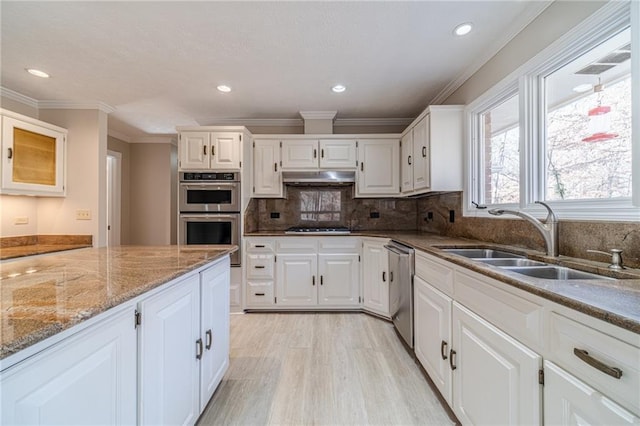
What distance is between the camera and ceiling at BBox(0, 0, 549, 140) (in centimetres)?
174

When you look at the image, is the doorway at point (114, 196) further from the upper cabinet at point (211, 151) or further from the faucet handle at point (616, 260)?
the faucet handle at point (616, 260)

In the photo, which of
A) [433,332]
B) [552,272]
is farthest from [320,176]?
[552,272]

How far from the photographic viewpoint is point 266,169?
3482 millimetres

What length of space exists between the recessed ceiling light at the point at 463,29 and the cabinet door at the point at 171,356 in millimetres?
2376

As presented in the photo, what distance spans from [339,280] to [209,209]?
1769 mm

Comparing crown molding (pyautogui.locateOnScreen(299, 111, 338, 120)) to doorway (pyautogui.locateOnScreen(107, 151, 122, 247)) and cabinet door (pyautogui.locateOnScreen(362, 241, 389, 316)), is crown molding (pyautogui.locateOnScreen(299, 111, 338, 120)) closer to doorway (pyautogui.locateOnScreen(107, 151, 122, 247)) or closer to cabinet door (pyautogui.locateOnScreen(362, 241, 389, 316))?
cabinet door (pyautogui.locateOnScreen(362, 241, 389, 316))

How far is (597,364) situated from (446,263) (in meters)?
0.91

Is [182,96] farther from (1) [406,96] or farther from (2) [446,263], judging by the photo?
(2) [446,263]

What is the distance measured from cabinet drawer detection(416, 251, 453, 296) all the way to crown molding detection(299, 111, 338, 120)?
2268mm

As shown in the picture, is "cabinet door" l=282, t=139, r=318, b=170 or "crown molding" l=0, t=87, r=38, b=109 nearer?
"crown molding" l=0, t=87, r=38, b=109

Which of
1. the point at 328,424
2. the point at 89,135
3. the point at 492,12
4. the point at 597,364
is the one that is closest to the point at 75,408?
the point at 328,424

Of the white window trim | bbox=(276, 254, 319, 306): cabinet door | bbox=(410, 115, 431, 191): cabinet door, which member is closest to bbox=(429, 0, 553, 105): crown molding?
the white window trim

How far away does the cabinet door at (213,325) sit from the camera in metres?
1.49

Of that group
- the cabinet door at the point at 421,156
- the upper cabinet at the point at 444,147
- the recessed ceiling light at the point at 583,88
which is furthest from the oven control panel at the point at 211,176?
the recessed ceiling light at the point at 583,88
